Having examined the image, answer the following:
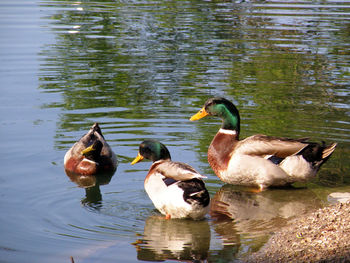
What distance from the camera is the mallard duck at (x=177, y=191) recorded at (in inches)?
256

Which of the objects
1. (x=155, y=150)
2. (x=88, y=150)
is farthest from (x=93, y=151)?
(x=155, y=150)

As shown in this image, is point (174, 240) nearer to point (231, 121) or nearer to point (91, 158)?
point (231, 121)

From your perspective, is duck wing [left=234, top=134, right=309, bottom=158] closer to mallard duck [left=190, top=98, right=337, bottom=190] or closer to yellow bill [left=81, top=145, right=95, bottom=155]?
mallard duck [left=190, top=98, right=337, bottom=190]

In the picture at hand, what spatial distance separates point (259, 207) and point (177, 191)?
1.24 metres

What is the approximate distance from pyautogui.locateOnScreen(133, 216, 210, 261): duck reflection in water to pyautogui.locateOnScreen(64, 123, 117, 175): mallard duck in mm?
1858

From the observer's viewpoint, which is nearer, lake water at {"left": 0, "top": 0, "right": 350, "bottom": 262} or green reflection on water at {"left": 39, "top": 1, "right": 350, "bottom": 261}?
lake water at {"left": 0, "top": 0, "right": 350, "bottom": 262}

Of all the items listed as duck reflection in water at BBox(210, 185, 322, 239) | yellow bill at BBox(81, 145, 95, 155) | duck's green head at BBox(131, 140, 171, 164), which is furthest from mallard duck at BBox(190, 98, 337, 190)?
yellow bill at BBox(81, 145, 95, 155)

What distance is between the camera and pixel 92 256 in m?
5.80

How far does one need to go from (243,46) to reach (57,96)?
5685mm

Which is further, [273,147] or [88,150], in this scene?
[88,150]

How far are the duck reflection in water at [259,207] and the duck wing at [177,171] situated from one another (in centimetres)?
61

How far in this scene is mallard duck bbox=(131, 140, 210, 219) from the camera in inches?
256

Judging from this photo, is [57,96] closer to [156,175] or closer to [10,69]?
[10,69]

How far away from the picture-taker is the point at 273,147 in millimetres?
7844
